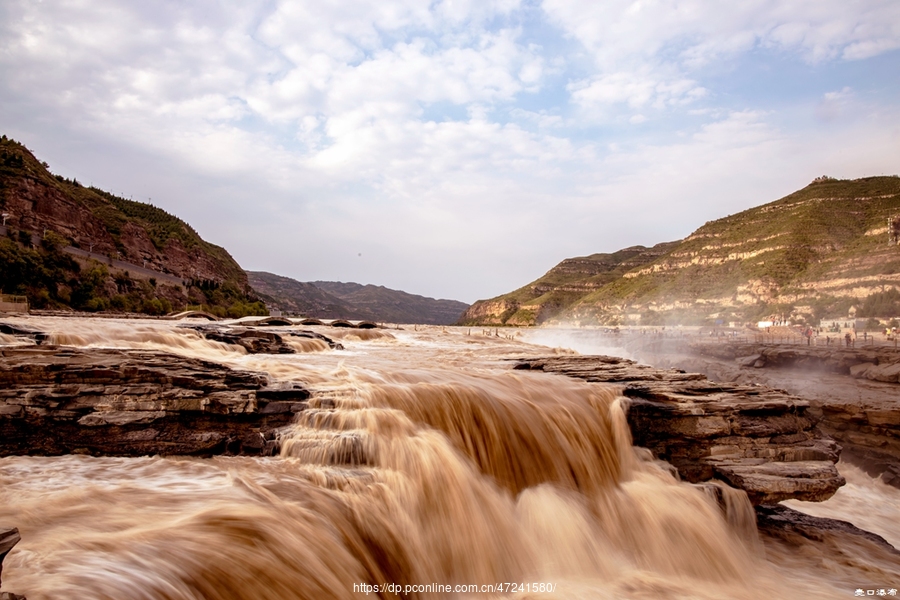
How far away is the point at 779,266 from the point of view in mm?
70125

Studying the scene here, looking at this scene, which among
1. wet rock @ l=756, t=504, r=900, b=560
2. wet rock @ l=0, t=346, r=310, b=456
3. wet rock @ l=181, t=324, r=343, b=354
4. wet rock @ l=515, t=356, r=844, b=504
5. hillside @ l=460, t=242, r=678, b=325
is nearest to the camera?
wet rock @ l=0, t=346, r=310, b=456

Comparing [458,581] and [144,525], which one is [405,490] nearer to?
[458,581]

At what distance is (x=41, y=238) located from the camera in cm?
4653

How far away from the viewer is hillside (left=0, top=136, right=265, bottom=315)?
131 ft

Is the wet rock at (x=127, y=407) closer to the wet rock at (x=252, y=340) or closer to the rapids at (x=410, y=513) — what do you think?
the rapids at (x=410, y=513)

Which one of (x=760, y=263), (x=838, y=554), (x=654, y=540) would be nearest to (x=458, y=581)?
→ (x=654, y=540)

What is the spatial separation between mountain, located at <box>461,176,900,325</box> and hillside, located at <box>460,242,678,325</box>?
67.6 feet

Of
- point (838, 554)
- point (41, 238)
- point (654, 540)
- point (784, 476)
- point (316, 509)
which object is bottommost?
point (838, 554)

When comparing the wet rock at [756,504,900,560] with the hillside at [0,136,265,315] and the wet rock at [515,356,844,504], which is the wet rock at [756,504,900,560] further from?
the hillside at [0,136,265,315]

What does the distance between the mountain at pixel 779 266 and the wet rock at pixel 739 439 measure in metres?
54.7

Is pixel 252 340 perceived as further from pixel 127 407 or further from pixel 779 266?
pixel 779 266

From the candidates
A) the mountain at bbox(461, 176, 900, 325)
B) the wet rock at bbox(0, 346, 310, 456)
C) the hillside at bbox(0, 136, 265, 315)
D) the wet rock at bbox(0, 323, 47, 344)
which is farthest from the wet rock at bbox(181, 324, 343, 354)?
the mountain at bbox(461, 176, 900, 325)

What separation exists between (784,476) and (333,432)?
25.9 feet

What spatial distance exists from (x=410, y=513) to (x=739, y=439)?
6.92 m
